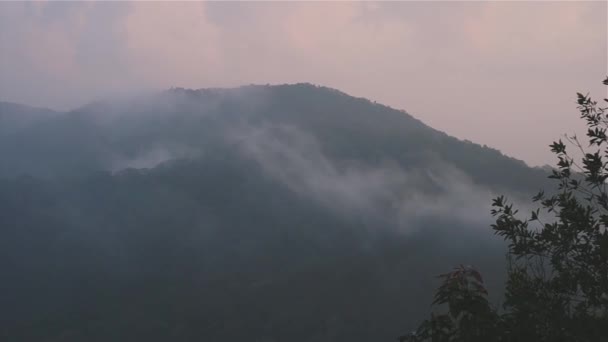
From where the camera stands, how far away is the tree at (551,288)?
7684mm

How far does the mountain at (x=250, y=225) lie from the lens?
380ft

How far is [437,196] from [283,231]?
4089 centimetres

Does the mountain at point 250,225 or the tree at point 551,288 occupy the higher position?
the mountain at point 250,225

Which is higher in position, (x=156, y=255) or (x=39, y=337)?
(x=156, y=255)

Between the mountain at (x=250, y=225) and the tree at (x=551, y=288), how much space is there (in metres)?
95.7

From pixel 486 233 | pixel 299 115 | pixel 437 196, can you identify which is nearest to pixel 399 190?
pixel 437 196

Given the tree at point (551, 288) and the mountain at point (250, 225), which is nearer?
the tree at point (551, 288)

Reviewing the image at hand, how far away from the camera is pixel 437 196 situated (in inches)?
6245

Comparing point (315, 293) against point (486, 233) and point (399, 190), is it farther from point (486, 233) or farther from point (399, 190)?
Result: point (399, 190)

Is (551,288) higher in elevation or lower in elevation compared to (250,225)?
lower

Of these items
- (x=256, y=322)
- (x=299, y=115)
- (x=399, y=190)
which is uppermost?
(x=299, y=115)

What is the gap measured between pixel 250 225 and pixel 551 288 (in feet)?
465

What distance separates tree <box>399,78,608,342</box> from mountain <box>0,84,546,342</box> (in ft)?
314

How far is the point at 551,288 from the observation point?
9320 millimetres
